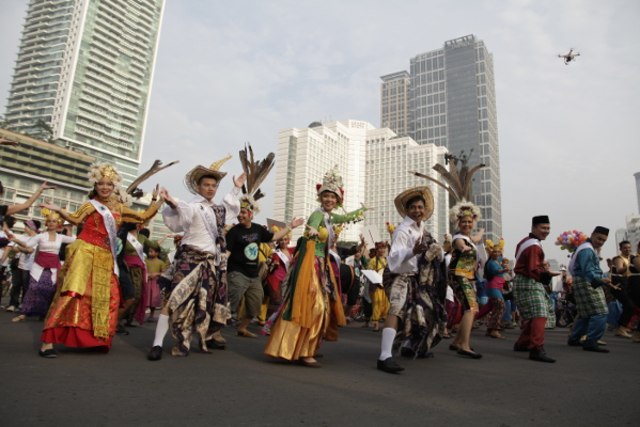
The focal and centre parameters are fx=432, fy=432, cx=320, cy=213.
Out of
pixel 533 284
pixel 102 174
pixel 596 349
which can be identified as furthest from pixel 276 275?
pixel 596 349

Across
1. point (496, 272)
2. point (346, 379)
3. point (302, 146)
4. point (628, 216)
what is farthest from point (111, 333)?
point (628, 216)

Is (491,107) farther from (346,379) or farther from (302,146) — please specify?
(346,379)

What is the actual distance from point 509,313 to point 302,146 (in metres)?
111

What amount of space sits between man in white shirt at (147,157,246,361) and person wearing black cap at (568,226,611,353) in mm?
5629

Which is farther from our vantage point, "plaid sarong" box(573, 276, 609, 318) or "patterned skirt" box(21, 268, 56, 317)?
"patterned skirt" box(21, 268, 56, 317)

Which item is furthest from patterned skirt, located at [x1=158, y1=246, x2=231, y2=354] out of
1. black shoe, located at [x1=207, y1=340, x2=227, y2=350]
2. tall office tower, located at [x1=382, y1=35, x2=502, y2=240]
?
tall office tower, located at [x1=382, y1=35, x2=502, y2=240]

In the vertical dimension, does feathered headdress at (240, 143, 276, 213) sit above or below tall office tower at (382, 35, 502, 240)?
below

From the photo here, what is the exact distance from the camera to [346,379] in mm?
3971

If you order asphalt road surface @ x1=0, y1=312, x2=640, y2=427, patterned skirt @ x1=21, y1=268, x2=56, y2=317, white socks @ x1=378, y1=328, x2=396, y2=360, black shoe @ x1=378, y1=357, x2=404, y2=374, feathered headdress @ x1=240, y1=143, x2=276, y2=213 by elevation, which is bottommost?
asphalt road surface @ x1=0, y1=312, x2=640, y2=427

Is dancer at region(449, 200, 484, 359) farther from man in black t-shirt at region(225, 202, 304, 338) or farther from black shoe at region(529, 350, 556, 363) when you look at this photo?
man in black t-shirt at region(225, 202, 304, 338)

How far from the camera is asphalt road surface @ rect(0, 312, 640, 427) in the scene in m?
2.62

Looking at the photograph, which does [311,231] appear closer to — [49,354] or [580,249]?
[49,354]

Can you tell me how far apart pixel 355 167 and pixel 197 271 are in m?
134

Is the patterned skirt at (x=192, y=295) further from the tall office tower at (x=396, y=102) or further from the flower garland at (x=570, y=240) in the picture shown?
the tall office tower at (x=396, y=102)
